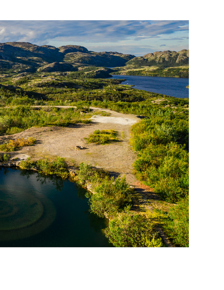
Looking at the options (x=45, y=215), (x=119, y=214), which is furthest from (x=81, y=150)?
(x=119, y=214)

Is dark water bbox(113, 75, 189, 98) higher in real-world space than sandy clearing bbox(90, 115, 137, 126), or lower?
higher

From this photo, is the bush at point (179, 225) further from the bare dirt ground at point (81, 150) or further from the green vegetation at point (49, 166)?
the green vegetation at point (49, 166)

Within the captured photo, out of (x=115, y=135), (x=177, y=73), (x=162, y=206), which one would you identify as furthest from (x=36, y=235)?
(x=177, y=73)

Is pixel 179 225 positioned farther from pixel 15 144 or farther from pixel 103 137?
pixel 15 144

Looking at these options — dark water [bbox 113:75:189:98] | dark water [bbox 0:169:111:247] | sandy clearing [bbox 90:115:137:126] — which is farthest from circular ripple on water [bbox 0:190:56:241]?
dark water [bbox 113:75:189:98]

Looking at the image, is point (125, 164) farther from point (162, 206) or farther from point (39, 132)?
point (39, 132)

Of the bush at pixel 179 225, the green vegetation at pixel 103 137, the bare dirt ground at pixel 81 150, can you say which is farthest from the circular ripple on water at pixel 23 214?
the green vegetation at pixel 103 137

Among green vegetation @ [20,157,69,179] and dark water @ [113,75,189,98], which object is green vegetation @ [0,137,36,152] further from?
dark water @ [113,75,189,98]
